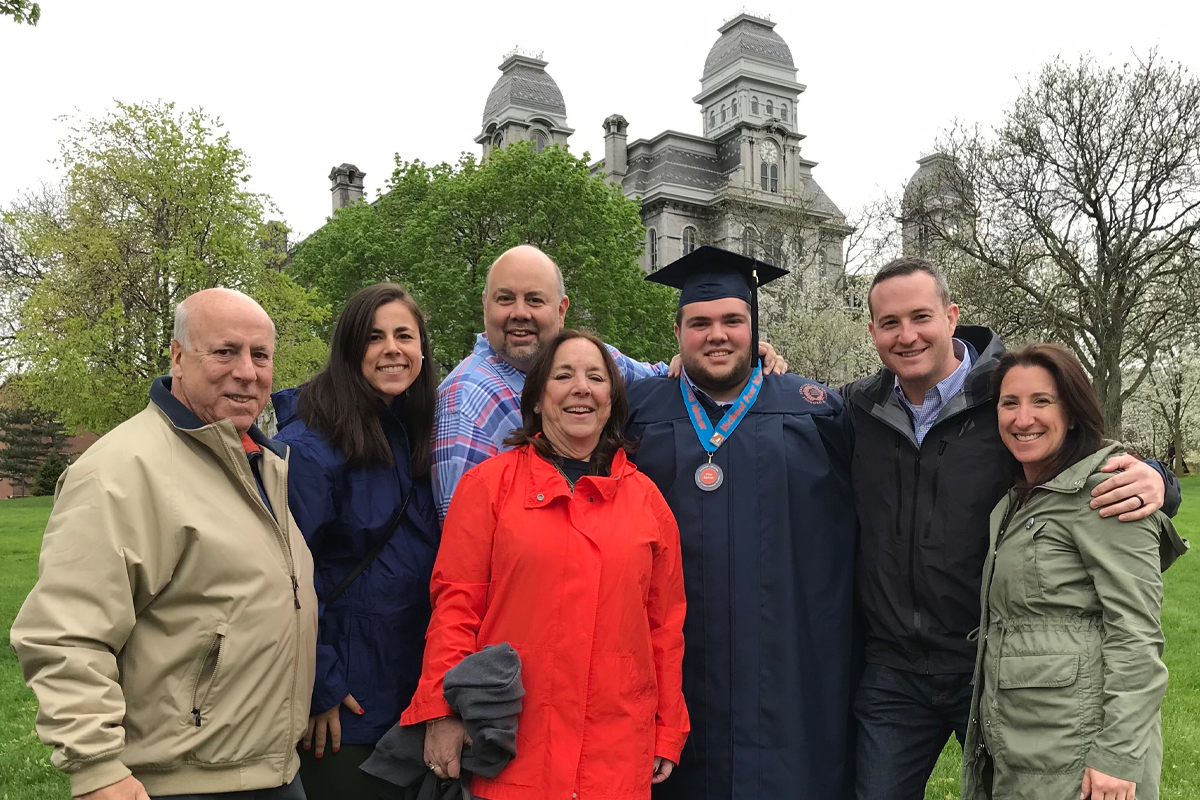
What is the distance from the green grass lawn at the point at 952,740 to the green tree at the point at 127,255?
5.05 m

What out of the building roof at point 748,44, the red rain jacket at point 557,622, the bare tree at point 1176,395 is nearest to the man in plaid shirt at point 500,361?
the red rain jacket at point 557,622

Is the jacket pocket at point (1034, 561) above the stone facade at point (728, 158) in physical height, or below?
below

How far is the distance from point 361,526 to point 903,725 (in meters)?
2.46

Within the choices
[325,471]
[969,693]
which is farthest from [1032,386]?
[325,471]

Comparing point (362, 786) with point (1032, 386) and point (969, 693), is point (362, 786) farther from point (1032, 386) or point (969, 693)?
point (1032, 386)

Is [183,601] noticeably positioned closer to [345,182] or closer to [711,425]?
[711,425]

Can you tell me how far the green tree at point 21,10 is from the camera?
848cm

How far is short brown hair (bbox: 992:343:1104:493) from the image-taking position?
3395 mm

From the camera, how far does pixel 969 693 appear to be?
372 cm

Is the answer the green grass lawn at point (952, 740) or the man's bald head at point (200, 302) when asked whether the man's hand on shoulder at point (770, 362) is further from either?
the green grass lawn at point (952, 740)

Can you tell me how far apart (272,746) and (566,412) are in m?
1.54

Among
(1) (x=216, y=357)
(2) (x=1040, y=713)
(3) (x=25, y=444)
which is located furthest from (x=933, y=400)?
(3) (x=25, y=444)

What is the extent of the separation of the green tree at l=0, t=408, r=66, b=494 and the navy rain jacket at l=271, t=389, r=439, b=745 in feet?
138

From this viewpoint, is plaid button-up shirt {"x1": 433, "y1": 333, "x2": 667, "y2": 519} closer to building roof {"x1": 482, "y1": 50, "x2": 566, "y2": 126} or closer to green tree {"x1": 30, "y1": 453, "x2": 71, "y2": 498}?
green tree {"x1": 30, "y1": 453, "x2": 71, "y2": 498}
